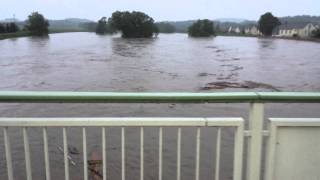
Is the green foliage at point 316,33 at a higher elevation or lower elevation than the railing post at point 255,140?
lower

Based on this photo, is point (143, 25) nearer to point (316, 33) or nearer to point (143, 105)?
point (316, 33)

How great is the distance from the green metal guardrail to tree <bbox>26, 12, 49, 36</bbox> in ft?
281

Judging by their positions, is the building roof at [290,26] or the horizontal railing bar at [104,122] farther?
the building roof at [290,26]

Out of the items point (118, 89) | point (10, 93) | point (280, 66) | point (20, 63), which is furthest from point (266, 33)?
point (10, 93)

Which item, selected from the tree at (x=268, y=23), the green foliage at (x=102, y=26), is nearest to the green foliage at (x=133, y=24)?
the green foliage at (x=102, y=26)

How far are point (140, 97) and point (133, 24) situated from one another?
78.4m

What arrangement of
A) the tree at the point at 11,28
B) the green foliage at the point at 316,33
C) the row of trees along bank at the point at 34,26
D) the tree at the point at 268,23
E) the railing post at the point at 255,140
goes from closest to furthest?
the railing post at the point at 255,140
the green foliage at the point at 316,33
the tree at the point at 11,28
the row of trees along bank at the point at 34,26
the tree at the point at 268,23

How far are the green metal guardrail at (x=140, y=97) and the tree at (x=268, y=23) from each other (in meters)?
98.4

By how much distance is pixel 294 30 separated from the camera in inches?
3762

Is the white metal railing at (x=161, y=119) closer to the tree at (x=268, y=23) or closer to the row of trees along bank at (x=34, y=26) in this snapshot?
the row of trees along bank at (x=34, y=26)

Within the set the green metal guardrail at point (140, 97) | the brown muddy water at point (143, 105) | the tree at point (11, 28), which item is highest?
the green metal guardrail at point (140, 97)

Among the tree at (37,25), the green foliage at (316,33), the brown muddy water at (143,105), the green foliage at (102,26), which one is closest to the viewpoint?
the brown muddy water at (143,105)

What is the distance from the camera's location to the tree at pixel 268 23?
96.4m

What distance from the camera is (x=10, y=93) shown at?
7.14ft
